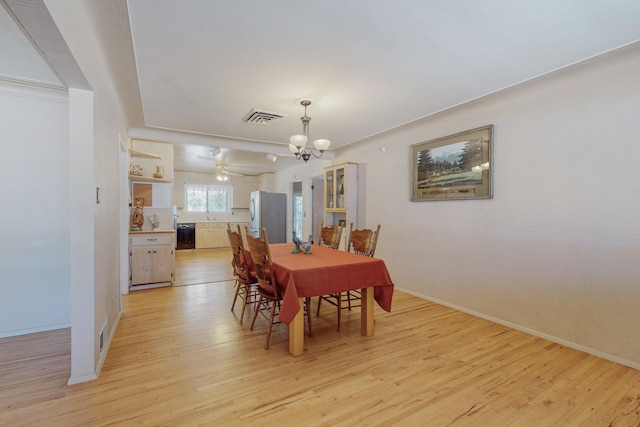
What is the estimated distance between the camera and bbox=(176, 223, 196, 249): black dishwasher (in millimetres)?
8156

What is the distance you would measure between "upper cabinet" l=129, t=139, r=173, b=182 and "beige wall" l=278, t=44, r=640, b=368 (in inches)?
159

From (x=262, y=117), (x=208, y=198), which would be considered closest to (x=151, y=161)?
(x=262, y=117)

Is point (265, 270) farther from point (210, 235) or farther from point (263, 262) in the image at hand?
point (210, 235)

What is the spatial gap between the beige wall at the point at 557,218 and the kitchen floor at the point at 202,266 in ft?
12.0

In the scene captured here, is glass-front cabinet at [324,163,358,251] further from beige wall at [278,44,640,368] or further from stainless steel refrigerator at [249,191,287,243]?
stainless steel refrigerator at [249,191,287,243]

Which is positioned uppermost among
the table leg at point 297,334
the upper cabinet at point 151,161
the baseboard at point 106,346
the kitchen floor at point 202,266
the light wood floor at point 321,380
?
the upper cabinet at point 151,161

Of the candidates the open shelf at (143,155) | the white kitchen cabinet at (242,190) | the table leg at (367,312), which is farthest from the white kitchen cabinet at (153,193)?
the white kitchen cabinet at (242,190)

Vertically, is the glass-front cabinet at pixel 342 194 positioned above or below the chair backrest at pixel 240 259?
above

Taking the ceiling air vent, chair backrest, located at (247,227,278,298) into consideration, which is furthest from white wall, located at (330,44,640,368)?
chair backrest, located at (247,227,278,298)

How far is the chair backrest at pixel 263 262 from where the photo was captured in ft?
8.32

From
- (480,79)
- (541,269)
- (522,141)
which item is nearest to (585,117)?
(522,141)

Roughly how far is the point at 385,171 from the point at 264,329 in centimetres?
300

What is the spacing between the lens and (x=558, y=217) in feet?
8.77

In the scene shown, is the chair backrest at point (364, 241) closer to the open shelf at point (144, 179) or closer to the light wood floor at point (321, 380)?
the light wood floor at point (321, 380)
